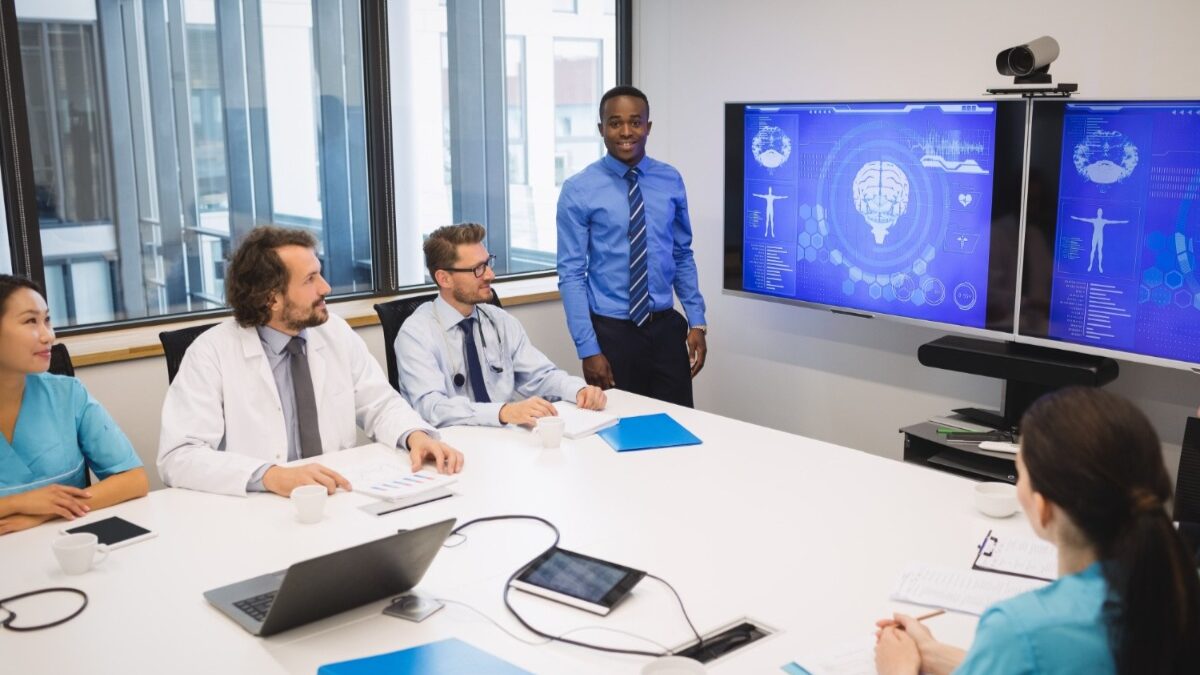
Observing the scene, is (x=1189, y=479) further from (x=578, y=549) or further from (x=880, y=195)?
(x=578, y=549)

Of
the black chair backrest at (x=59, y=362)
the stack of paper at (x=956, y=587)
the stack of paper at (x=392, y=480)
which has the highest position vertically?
the black chair backrest at (x=59, y=362)

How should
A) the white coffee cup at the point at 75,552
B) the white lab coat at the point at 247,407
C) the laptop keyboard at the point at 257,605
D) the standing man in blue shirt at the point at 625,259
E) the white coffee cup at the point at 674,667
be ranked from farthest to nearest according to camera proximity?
the standing man in blue shirt at the point at 625,259, the white lab coat at the point at 247,407, the white coffee cup at the point at 75,552, the laptop keyboard at the point at 257,605, the white coffee cup at the point at 674,667

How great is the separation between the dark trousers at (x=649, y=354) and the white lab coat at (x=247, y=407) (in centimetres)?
134

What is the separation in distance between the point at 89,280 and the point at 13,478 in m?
1.62

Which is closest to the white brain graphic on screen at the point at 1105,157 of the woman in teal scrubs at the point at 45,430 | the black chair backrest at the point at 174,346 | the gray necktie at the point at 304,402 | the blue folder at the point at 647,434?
the blue folder at the point at 647,434

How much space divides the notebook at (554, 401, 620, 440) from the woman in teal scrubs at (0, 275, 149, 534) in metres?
1.09

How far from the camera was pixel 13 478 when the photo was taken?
8.02 feet

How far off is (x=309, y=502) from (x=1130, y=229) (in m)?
2.52

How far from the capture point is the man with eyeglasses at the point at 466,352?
3225 mm

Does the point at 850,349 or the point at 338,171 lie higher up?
the point at 338,171

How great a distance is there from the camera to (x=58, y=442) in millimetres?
2502

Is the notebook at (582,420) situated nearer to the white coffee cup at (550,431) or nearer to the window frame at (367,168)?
the white coffee cup at (550,431)

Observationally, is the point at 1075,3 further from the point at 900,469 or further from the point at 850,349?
the point at 900,469

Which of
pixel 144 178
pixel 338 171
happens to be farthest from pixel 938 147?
pixel 144 178
